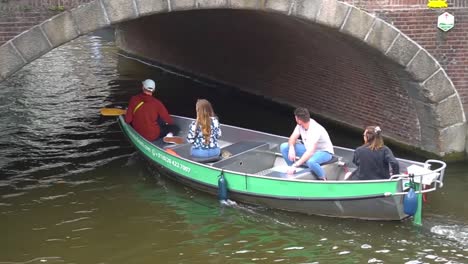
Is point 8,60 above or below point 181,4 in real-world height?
below

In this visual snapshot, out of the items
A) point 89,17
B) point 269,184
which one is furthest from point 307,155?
point 89,17

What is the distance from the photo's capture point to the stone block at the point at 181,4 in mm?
9617

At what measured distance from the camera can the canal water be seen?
8133 mm

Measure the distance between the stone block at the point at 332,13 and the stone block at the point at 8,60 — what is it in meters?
4.50

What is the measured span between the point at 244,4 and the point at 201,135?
6.99ft

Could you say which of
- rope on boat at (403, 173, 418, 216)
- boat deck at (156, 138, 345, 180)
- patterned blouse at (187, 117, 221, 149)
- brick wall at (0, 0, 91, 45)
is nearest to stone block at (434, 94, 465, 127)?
boat deck at (156, 138, 345, 180)

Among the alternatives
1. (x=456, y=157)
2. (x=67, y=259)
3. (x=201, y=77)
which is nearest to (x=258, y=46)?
(x=201, y=77)

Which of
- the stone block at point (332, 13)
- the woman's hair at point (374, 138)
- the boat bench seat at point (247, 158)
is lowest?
the boat bench seat at point (247, 158)

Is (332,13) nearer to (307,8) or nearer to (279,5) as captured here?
(307,8)

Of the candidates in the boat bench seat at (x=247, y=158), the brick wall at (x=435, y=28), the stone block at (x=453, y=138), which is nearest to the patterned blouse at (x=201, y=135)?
the boat bench seat at (x=247, y=158)

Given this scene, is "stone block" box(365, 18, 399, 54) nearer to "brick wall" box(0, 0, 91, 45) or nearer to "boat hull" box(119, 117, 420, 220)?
"boat hull" box(119, 117, 420, 220)

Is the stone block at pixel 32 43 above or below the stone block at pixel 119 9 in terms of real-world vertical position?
below

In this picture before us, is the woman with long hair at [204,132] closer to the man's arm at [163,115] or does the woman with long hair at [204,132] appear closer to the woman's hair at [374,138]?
the man's arm at [163,115]

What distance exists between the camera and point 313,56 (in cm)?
1379
